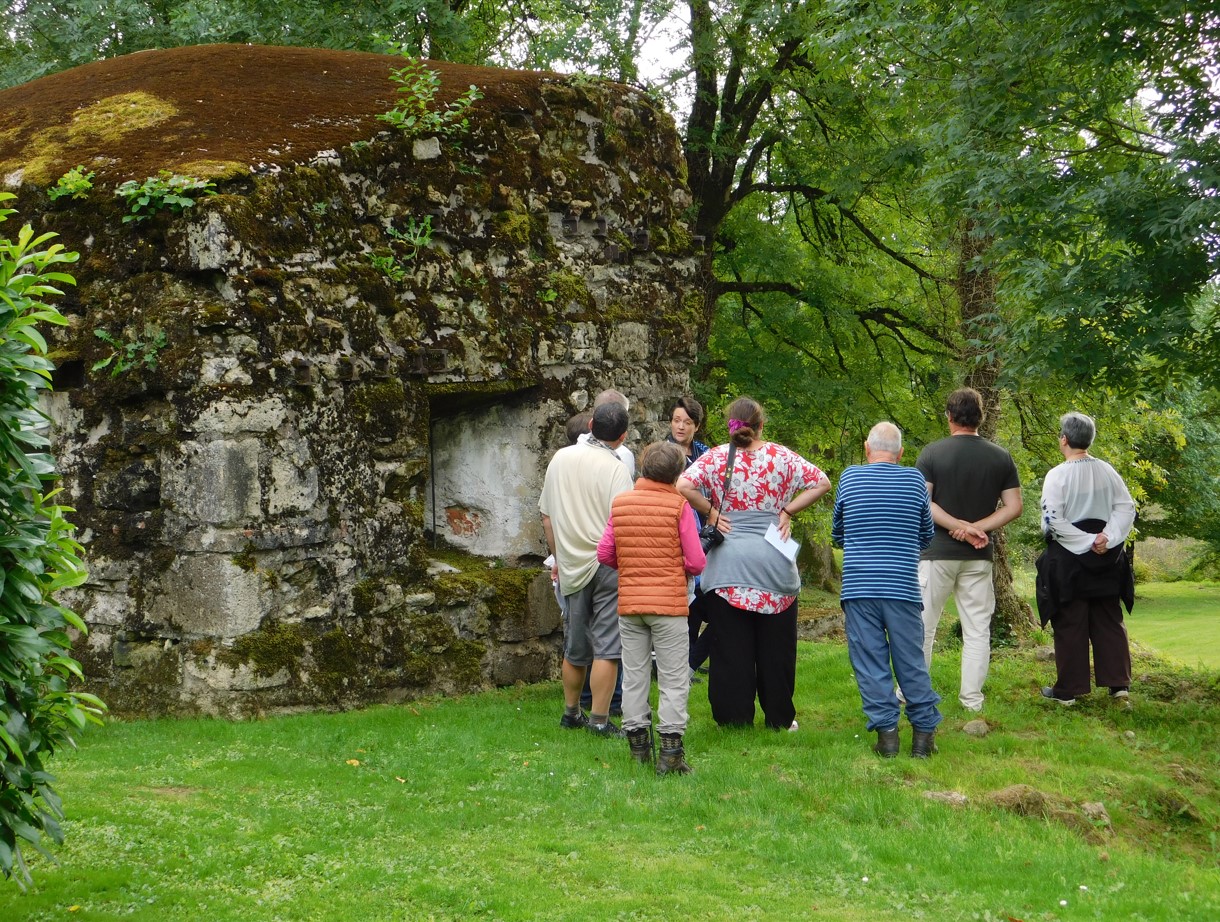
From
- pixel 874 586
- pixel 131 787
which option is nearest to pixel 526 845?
pixel 131 787

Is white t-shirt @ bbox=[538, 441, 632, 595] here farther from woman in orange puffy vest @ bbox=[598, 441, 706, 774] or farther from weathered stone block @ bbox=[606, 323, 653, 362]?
weathered stone block @ bbox=[606, 323, 653, 362]

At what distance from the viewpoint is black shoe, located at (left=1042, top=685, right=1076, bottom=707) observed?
27.5 ft

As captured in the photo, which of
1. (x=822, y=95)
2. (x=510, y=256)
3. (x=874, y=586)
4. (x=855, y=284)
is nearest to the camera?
(x=874, y=586)

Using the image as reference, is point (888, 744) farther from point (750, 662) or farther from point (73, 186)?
point (73, 186)

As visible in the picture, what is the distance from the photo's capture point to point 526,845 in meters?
5.35

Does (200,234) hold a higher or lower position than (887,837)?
higher

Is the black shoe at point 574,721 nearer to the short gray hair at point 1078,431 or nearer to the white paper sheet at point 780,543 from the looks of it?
the white paper sheet at point 780,543

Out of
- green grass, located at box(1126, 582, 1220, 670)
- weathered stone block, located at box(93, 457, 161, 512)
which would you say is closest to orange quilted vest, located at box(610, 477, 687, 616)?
weathered stone block, located at box(93, 457, 161, 512)

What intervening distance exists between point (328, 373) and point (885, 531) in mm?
3756

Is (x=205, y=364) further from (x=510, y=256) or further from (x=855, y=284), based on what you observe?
(x=855, y=284)

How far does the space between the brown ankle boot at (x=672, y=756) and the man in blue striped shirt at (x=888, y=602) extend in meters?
1.15

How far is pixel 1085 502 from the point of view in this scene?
8.13 m

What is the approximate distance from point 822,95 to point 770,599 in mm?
8681

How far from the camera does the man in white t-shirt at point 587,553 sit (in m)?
7.35
